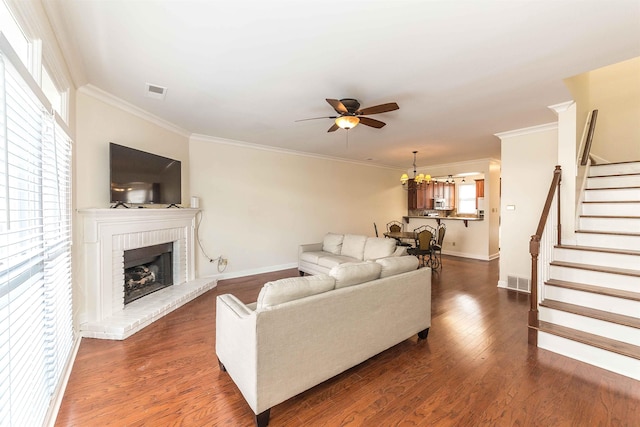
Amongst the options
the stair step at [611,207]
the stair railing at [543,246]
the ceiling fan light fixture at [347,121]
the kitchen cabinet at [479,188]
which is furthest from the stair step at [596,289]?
the kitchen cabinet at [479,188]

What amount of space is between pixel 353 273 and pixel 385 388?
0.90 m

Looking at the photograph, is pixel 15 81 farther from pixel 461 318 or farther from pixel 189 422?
pixel 461 318

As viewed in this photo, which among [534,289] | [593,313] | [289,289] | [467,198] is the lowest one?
[593,313]

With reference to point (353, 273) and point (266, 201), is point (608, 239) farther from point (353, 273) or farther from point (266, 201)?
point (266, 201)

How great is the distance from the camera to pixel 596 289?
262cm

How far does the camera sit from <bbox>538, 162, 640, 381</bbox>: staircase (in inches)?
89.9

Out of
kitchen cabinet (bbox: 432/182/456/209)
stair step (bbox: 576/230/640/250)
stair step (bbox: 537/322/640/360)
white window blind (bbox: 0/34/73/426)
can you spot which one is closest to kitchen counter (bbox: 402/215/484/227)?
kitchen cabinet (bbox: 432/182/456/209)

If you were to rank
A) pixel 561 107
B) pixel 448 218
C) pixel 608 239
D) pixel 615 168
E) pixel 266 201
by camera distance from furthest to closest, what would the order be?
pixel 448 218 < pixel 266 201 < pixel 615 168 < pixel 561 107 < pixel 608 239

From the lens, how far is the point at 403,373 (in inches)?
85.8

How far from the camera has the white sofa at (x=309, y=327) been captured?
1635 millimetres

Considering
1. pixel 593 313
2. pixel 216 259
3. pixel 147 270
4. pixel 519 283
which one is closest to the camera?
pixel 593 313

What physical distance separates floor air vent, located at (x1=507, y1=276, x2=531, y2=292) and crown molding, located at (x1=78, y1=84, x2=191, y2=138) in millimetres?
6070

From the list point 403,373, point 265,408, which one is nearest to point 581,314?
point 403,373

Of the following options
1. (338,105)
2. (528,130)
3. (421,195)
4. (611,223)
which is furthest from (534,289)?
(421,195)
